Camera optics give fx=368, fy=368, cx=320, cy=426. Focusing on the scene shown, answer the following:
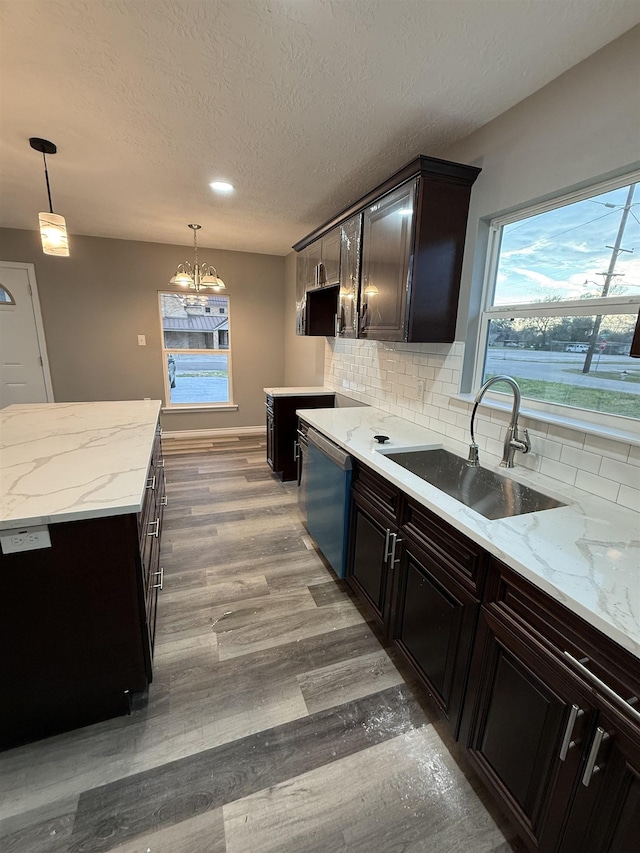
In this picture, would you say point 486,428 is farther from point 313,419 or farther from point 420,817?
point 420,817

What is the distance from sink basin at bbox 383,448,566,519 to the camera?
153cm

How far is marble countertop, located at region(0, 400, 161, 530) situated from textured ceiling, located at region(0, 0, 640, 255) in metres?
1.62

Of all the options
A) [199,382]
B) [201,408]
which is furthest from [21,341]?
[201,408]

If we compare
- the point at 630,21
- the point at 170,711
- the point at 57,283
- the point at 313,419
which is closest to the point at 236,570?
the point at 170,711

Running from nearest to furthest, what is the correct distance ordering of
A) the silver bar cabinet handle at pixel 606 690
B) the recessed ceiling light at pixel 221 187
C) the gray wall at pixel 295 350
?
1. the silver bar cabinet handle at pixel 606 690
2. the recessed ceiling light at pixel 221 187
3. the gray wall at pixel 295 350

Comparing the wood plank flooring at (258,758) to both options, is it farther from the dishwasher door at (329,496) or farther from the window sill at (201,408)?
the window sill at (201,408)

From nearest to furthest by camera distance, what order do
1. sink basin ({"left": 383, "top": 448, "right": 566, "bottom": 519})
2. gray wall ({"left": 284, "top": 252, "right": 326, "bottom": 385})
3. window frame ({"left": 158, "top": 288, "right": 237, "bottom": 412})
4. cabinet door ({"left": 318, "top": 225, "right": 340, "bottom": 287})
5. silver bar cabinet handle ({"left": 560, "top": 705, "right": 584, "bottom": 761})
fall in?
silver bar cabinet handle ({"left": 560, "top": 705, "right": 584, "bottom": 761})
sink basin ({"left": 383, "top": 448, "right": 566, "bottom": 519})
cabinet door ({"left": 318, "top": 225, "right": 340, "bottom": 287})
gray wall ({"left": 284, "top": 252, "right": 326, "bottom": 385})
window frame ({"left": 158, "top": 288, "right": 237, "bottom": 412})

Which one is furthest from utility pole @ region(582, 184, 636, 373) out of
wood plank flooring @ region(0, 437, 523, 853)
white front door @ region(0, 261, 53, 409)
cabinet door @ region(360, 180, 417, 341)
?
white front door @ region(0, 261, 53, 409)

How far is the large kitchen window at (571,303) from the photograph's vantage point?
138 centimetres

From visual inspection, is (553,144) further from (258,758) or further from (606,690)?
(258,758)

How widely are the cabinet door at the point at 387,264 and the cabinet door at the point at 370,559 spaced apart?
40.1 inches

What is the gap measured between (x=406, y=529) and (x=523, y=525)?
1.63 feet

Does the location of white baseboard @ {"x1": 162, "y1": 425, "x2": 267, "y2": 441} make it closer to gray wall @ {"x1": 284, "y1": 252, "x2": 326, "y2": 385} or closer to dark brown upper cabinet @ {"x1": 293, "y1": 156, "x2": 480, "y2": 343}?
gray wall @ {"x1": 284, "y1": 252, "x2": 326, "y2": 385}

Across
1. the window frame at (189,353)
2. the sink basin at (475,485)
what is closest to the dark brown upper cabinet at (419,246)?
the sink basin at (475,485)
